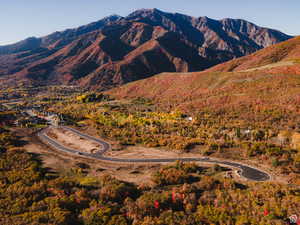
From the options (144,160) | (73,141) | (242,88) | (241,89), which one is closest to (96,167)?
(144,160)

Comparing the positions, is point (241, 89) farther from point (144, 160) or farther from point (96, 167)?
point (96, 167)

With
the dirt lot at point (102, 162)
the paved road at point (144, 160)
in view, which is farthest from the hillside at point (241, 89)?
the dirt lot at point (102, 162)

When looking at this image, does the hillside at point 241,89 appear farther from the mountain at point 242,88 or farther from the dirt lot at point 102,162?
the dirt lot at point 102,162

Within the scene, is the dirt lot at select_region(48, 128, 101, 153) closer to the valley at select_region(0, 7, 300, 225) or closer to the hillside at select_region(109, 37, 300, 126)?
the valley at select_region(0, 7, 300, 225)

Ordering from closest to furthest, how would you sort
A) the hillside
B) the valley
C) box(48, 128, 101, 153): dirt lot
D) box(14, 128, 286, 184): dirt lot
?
1. the valley
2. box(14, 128, 286, 184): dirt lot
3. box(48, 128, 101, 153): dirt lot
4. the hillside

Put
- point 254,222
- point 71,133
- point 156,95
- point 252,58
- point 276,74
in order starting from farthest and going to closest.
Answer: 1. point 252,58
2. point 156,95
3. point 276,74
4. point 71,133
5. point 254,222

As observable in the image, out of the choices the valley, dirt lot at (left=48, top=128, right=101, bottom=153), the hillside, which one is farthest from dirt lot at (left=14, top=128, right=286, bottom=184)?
the hillside

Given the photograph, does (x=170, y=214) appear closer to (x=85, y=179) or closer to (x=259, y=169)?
(x=85, y=179)

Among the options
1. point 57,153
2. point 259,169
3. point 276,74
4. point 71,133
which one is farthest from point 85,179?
point 276,74


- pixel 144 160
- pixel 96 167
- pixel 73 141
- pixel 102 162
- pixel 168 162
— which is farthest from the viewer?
pixel 73 141
